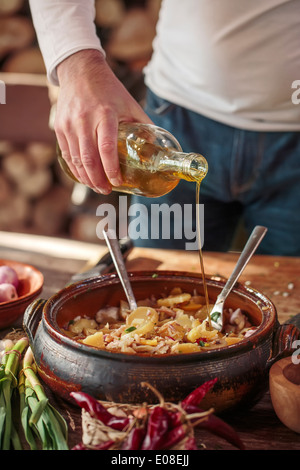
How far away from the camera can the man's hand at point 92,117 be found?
1133 millimetres

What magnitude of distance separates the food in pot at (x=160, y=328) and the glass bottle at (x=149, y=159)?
235mm

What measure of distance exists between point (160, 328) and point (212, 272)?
26.1 inches

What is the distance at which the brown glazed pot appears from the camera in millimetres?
807

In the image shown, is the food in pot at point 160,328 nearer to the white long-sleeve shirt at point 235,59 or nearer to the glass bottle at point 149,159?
the glass bottle at point 149,159

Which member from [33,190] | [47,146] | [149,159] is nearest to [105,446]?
[149,159]

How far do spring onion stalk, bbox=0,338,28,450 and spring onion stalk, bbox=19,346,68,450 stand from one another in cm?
2

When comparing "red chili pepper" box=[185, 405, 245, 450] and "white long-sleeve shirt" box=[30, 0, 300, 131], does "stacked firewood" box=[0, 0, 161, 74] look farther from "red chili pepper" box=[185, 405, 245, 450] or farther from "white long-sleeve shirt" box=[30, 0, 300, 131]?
"red chili pepper" box=[185, 405, 245, 450]

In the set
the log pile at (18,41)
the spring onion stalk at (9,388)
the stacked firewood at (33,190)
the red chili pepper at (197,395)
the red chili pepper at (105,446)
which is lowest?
the stacked firewood at (33,190)

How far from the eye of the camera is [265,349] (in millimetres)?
896

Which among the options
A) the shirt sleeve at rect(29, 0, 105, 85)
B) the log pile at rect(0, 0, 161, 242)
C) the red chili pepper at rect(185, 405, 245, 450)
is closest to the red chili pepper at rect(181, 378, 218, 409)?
the red chili pepper at rect(185, 405, 245, 450)

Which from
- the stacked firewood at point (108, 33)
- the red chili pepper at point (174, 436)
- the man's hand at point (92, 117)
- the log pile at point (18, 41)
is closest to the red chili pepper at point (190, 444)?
the red chili pepper at point (174, 436)

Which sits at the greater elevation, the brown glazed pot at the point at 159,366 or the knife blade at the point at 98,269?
the brown glazed pot at the point at 159,366
